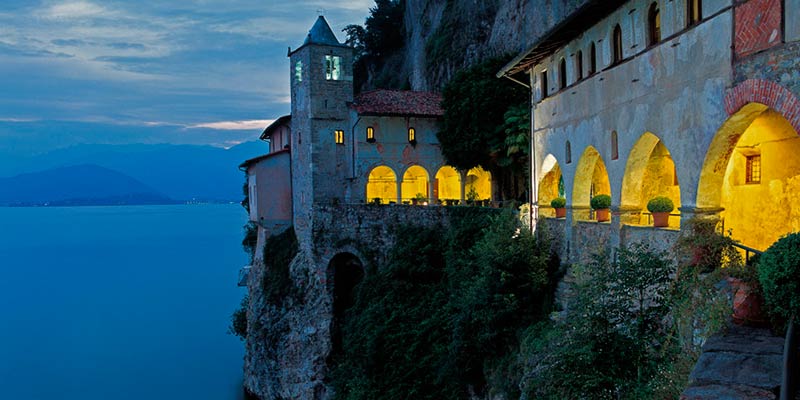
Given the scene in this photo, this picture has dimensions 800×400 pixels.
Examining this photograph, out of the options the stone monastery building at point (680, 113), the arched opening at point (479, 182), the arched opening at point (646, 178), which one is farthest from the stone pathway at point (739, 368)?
the arched opening at point (479, 182)

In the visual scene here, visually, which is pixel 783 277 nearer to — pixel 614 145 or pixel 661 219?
pixel 661 219

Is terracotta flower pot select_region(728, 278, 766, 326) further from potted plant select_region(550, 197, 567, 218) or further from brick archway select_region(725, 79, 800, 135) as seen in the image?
potted plant select_region(550, 197, 567, 218)

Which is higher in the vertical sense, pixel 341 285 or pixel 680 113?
pixel 680 113

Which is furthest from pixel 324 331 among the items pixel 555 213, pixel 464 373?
pixel 555 213

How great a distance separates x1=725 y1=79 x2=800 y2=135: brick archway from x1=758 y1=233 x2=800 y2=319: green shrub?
2136 mm

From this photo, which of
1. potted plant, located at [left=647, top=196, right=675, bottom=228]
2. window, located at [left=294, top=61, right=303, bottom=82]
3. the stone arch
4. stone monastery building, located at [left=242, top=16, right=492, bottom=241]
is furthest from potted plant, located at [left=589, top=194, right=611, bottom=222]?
window, located at [left=294, top=61, right=303, bottom=82]

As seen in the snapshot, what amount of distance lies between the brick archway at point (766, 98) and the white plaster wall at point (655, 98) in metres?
0.35

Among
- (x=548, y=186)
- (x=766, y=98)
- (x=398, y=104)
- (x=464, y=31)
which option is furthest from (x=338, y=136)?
(x=766, y=98)

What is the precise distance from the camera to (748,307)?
794 cm

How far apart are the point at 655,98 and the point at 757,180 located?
9.64 ft

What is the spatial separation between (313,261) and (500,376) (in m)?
15.6

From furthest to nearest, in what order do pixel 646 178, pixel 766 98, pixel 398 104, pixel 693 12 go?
pixel 398 104 → pixel 646 178 → pixel 693 12 → pixel 766 98

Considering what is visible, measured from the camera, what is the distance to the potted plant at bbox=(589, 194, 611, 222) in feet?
56.7

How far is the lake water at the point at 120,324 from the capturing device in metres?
40.5
